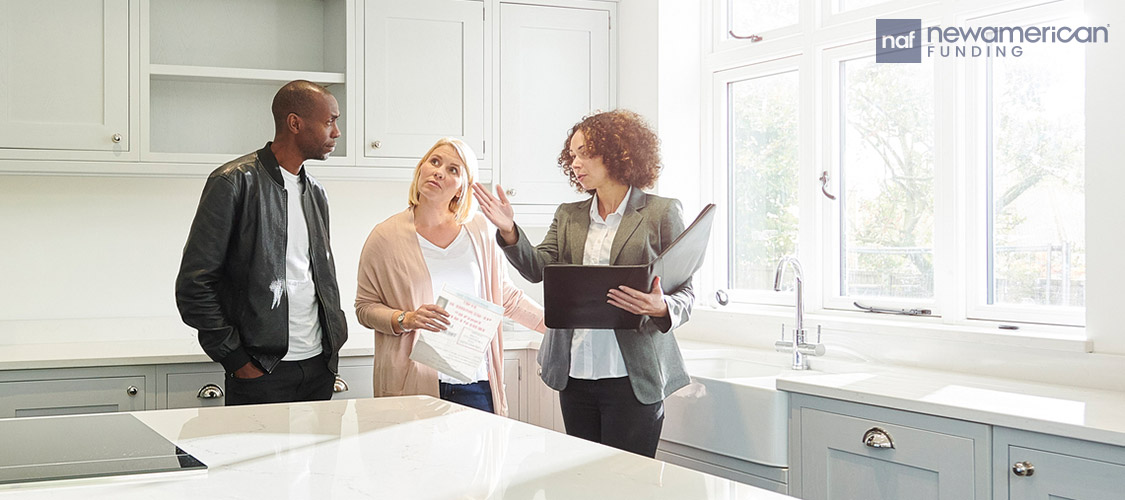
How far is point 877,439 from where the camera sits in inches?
88.1

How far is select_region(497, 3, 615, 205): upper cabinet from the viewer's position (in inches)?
148

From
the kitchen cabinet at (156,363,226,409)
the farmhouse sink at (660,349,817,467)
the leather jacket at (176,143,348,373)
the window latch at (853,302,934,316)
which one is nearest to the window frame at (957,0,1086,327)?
the window latch at (853,302,934,316)

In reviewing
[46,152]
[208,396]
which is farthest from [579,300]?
[46,152]

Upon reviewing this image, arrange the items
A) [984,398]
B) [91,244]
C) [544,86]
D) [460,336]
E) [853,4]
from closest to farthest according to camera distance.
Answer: [984,398]
[460,336]
[853,4]
[91,244]
[544,86]

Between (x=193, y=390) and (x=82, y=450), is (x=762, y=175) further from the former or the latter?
(x=82, y=450)

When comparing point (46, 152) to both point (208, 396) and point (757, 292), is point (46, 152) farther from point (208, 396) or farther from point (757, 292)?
point (757, 292)

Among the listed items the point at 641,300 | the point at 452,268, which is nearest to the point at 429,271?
the point at 452,268

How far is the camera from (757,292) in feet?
12.2

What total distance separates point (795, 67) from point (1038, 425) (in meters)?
1.90

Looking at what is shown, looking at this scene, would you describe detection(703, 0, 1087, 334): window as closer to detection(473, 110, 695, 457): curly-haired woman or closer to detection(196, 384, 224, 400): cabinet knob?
detection(473, 110, 695, 457): curly-haired woman

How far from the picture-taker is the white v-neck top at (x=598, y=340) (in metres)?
2.36

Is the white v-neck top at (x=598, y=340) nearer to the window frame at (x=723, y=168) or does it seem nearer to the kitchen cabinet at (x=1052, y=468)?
the kitchen cabinet at (x=1052, y=468)

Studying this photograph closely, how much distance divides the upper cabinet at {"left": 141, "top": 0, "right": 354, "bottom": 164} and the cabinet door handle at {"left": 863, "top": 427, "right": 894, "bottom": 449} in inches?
81.2

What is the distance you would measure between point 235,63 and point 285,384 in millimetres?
1628
